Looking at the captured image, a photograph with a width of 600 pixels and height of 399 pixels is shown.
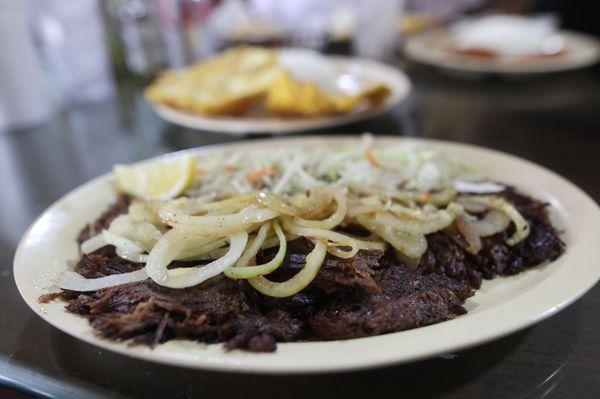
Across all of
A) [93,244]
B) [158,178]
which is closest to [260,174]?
[158,178]

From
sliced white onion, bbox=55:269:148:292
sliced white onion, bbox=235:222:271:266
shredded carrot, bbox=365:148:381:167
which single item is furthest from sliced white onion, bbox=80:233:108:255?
shredded carrot, bbox=365:148:381:167

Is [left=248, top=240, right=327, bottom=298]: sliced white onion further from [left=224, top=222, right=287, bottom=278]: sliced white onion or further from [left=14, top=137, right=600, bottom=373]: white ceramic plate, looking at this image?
[left=14, top=137, right=600, bottom=373]: white ceramic plate

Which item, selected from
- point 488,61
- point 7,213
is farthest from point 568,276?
point 488,61

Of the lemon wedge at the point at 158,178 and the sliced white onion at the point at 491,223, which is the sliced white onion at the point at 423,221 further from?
the lemon wedge at the point at 158,178

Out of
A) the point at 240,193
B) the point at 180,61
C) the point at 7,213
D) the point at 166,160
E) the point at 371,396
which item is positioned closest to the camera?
the point at 371,396

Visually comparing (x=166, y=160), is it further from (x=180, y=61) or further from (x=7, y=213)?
(x=180, y=61)
